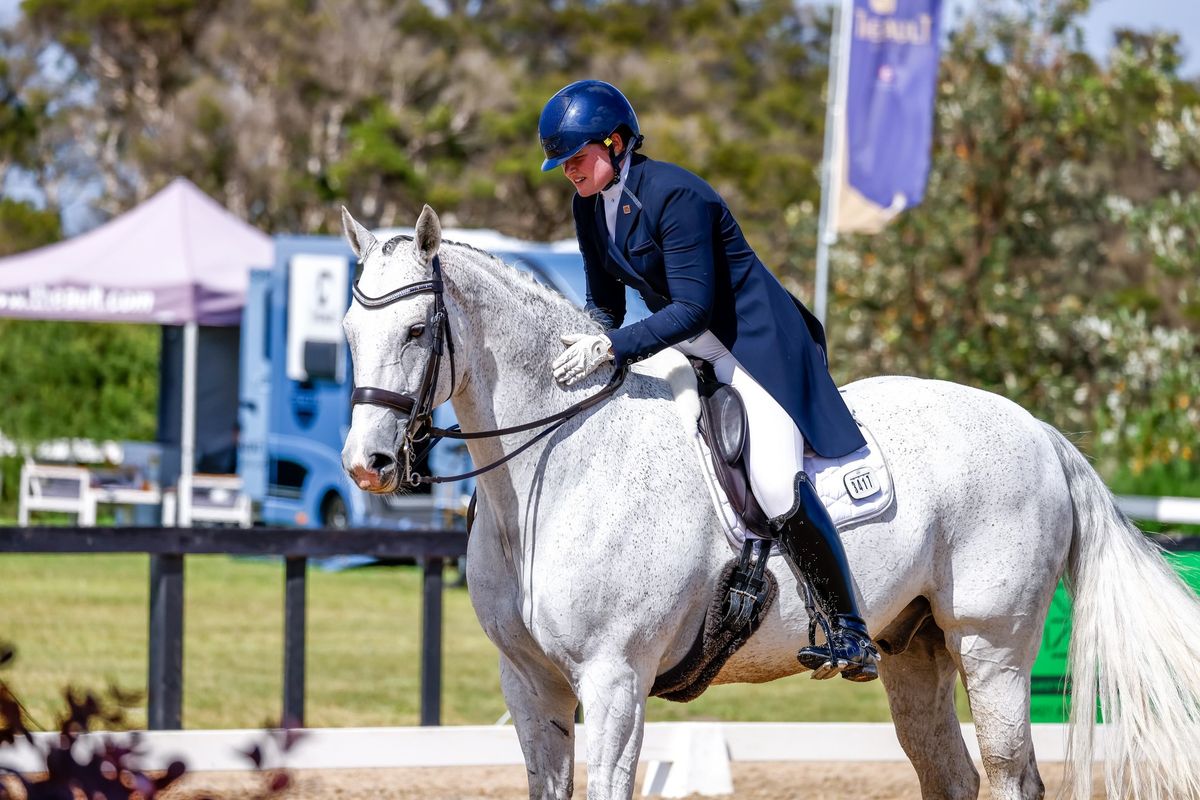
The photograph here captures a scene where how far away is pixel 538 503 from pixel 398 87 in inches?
1306

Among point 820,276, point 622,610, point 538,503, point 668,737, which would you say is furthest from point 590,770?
point 820,276

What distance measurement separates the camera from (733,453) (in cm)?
395

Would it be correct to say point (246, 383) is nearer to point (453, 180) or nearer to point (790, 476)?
point (790, 476)

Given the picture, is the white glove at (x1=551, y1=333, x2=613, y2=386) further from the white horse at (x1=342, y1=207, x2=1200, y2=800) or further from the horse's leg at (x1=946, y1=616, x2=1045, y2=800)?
the horse's leg at (x1=946, y1=616, x2=1045, y2=800)

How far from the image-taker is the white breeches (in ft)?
13.0

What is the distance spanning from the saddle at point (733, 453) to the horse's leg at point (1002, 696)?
2.89ft

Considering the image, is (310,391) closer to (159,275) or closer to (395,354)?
(159,275)

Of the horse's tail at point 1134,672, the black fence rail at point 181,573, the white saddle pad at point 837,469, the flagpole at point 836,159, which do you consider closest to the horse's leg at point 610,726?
the white saddle pad at point 837,469

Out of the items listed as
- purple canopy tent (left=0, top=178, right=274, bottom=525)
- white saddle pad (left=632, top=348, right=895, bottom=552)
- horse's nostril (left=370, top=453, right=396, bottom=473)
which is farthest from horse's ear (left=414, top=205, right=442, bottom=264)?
purple canopy tent (left=0, top=178, right=274, bottom=525)

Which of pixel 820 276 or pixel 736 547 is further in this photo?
pixel 820 276

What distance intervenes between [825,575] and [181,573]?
3.53 metres

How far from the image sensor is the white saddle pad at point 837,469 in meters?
4.09

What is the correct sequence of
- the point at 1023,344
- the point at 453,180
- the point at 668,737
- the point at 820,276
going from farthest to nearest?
the point at 453,180 < the point at 1023,344 < the point at 820,276 < the point at 668,737

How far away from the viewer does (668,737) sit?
21.0 feet
